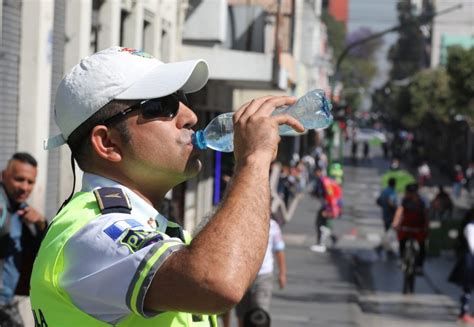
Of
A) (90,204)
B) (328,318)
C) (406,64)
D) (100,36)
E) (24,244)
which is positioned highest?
(406,64)

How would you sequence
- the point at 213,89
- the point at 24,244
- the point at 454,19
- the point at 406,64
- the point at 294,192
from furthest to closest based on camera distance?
the point at 406,64 → the point at 454,19 → the point at 294,192 → the point at 213,89 → the point at 24,244

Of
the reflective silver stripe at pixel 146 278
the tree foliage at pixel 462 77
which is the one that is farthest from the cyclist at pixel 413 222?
the tree foliage at pixel 462 77

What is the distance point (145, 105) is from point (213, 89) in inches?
886

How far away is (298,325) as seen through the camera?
1484 centimetres

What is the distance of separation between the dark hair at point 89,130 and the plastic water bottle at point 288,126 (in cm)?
17

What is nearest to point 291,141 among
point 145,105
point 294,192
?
point 294,192

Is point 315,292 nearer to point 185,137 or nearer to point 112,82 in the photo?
point 185,137

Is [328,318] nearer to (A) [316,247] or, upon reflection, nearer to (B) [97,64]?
(A) [316,247]

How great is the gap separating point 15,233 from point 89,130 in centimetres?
497

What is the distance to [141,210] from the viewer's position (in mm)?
2822

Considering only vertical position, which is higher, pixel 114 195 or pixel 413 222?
pixel 114 195

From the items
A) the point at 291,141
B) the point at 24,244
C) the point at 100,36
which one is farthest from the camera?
the point at 291,141

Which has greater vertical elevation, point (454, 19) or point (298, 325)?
point (454, 19)

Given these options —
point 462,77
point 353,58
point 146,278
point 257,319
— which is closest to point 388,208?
point 462,77
